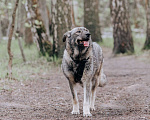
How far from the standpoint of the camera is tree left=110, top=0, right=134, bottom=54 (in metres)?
14.0

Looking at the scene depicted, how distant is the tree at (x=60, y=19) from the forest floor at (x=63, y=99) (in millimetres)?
1629

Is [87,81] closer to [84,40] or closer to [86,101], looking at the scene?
[86,101]

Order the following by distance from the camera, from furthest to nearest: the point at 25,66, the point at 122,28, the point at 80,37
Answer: the point at 122,28, the point at 25,66, the point at 80,37

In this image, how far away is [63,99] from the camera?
6.59 m

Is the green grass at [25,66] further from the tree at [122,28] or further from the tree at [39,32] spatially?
the tree at [122,28]

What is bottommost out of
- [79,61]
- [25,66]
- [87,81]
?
[25,66]

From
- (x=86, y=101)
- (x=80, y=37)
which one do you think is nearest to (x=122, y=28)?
(x=86, y=101)

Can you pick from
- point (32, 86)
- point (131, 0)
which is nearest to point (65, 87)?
point (32, 86)

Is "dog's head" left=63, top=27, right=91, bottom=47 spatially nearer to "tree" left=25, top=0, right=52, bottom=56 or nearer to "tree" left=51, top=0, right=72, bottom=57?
"tree" left=51, top=0, right=72, bottom=57

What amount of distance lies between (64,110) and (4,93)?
5.82 feet

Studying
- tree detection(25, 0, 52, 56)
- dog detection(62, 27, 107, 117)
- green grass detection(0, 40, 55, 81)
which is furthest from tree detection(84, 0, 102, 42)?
dog detection(62, 27, 107, 117)

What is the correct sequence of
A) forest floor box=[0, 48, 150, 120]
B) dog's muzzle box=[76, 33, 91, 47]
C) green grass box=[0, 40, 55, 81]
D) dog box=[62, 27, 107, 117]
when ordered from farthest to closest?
green grass box=[0, 40, 55, 81] < forest floor box=[0, 48, 150, 120] < dog box=[62, 27, 107, 117] < dog's muzzle box=[76, 33, 91, 47]

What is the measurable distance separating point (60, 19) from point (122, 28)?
13.3 feet

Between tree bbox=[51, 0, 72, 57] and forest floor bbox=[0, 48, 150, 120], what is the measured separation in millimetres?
1629
